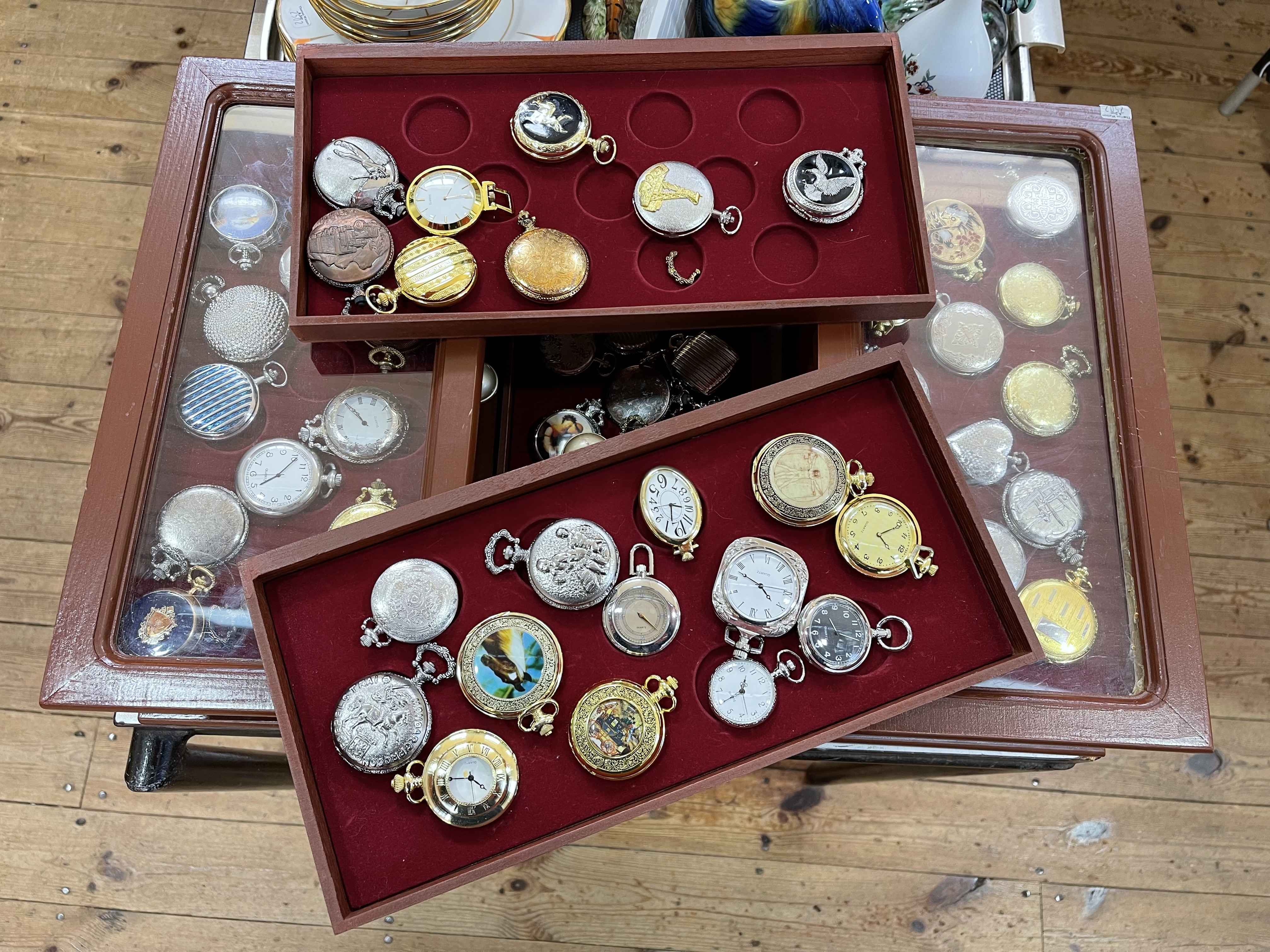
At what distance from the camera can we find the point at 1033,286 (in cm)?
170

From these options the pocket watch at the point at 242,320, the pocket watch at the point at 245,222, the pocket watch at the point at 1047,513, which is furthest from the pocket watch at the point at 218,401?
the pocket watch at the point at 1047,513

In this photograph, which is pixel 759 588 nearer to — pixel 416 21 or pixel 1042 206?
pixel 1042 206

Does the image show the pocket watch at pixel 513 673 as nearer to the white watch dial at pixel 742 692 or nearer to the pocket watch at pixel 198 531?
the white watch dial at pixel 742 692

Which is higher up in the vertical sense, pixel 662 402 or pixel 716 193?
pixel 716 193

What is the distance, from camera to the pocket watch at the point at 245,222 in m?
1.61

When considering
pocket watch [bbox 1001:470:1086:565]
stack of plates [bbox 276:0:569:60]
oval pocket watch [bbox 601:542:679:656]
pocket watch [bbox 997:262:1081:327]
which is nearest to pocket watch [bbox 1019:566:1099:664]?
pocket watch [bbox 1001:470:1086:565]

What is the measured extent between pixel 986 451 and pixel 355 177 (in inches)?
47.6

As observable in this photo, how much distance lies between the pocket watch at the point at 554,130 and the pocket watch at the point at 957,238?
0.65m

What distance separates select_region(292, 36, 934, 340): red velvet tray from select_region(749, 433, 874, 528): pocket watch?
22 cm

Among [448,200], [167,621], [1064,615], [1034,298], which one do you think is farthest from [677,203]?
[167,621]

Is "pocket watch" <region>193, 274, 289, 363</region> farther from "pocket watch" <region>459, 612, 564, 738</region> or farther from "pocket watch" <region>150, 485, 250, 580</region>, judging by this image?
"pocket watch" <region>459, 612, 564, 738</region>


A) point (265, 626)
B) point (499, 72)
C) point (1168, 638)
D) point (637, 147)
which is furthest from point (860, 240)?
point (265, 626)

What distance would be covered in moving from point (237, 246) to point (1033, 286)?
152 cm

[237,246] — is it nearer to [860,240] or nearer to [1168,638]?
[860,240]
